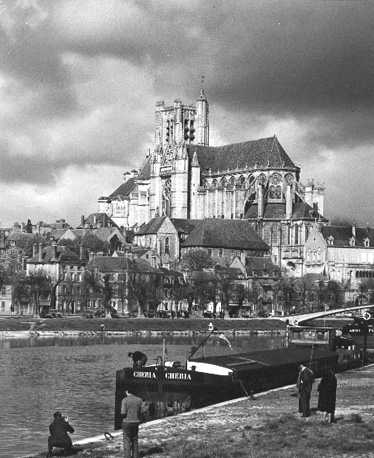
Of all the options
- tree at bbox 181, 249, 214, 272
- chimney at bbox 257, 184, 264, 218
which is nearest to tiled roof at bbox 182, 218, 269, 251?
chimney at bbox 257, 184, 264, 218

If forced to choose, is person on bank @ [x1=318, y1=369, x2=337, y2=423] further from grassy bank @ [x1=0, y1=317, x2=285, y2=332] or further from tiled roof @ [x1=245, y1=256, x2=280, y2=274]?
tiled roof @ [x1=245, y1=256, x2=280, y2=274]

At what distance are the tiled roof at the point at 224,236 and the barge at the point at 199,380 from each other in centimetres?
13332

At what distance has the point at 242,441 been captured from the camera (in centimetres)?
3011

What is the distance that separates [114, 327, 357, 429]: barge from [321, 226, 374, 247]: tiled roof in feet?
431

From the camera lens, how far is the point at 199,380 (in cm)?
4103

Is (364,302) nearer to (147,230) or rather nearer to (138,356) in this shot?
(147,230)

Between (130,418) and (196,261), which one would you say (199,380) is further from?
(196,261)

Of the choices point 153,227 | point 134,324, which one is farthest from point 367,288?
point 134,324

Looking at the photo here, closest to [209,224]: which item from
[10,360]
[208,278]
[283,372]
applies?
[208,278]

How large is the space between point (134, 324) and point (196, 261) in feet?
180

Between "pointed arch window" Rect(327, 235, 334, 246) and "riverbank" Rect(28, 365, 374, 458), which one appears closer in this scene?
"riverbank" Rect(28, 365, 374, 458)

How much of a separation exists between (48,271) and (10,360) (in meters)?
82.0

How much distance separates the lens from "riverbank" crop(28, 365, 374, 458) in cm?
2841

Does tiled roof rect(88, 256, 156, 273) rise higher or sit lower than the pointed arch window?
lower
